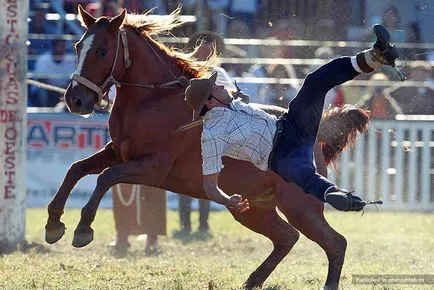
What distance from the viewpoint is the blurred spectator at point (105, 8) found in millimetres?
12867

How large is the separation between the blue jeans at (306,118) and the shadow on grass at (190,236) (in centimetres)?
439

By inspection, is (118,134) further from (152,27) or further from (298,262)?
(298,262)

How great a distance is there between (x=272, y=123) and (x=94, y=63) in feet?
3.86

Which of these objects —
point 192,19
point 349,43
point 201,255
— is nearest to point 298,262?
point 201,255

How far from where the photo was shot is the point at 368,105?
12977 millimetres

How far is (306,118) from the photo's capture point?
7.11 metres

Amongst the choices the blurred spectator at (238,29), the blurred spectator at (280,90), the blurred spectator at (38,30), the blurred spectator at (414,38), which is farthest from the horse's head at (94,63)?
the blurred spectator at (38,30)

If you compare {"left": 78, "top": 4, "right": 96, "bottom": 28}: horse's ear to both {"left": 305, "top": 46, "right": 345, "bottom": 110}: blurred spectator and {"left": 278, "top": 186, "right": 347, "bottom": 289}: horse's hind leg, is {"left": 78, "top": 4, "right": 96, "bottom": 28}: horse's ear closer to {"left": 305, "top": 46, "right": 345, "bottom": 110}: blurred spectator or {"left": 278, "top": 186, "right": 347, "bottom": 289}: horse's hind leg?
{"left": 278, "top": 186, "right": 347, "bottom": 289}: horse's hind leg

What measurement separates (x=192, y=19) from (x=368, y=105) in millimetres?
2300

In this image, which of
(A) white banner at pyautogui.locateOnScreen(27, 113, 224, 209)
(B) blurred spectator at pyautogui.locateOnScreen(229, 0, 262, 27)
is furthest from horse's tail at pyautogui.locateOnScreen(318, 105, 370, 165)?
(A) white banner at pyautogui.locateOnScreen(27, 113, 224, 209)

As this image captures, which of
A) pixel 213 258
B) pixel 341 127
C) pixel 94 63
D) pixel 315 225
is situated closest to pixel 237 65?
pixel 213 258

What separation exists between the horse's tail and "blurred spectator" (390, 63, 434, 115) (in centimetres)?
423

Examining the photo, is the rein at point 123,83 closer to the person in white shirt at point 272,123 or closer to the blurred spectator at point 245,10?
the person in white shirt at point 272,123

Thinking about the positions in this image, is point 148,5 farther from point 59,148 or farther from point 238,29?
point 59,148
